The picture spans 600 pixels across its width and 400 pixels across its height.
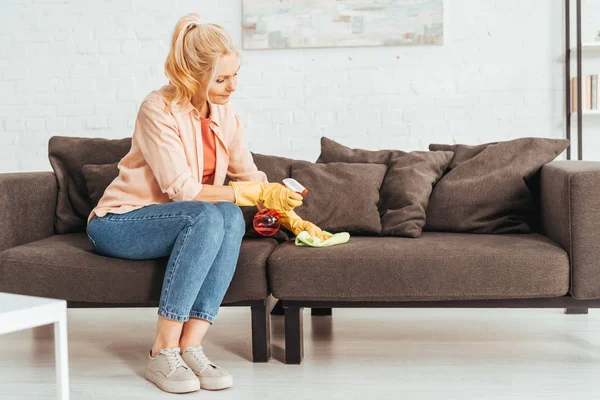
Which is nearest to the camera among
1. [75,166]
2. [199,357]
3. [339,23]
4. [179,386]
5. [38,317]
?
[38,317]

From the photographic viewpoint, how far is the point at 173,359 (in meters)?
2.27

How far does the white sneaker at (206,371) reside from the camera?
2.24 m

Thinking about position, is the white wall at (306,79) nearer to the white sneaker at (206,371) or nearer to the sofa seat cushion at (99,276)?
the sofa seat cushion at (99,276)

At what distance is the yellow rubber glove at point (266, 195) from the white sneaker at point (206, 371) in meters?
0.50

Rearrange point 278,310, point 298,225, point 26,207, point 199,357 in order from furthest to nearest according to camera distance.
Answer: point 278,310 < point 26,207 < point 298,225 < point 199,357

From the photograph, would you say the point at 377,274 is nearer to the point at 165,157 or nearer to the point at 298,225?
the point at 298,225

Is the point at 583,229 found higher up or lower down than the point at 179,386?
higher up

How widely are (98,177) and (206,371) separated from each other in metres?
1.04

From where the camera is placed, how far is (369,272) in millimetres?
2389

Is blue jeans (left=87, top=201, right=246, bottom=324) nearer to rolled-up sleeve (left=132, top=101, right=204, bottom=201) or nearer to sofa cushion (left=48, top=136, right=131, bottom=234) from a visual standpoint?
rolled-up sleeve (left=132, top=101, right=204, bottom=201)

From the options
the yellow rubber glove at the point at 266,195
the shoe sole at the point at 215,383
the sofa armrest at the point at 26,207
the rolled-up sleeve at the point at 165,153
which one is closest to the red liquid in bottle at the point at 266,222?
the yellow rubber glove at the point at 266,195

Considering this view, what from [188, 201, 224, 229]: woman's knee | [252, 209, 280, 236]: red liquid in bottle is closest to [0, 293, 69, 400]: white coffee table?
[188, 201, 224, 229]: woman's knee

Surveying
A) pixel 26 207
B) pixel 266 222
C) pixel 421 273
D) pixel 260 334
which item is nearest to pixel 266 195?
pixel 266 222

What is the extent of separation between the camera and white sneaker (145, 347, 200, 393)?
2209mm
